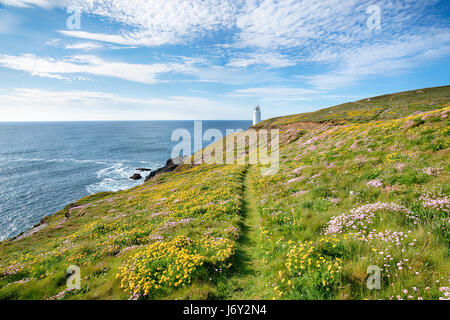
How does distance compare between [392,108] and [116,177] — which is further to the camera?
[116,177]

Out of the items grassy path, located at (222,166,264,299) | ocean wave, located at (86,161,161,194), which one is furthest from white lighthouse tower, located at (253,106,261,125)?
grassy path, located at (222,166,264,299)

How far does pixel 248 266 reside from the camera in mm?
7652

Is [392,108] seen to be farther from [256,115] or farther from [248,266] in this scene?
[256,115]

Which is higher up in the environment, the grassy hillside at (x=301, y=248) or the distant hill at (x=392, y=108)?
the distant hill at (x=392, y=108)

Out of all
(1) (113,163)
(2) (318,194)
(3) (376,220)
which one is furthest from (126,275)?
(1) (113,163)

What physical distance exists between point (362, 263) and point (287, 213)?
578 cm

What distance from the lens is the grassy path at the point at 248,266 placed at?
623 centimetres

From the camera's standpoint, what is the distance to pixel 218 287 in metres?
6.41

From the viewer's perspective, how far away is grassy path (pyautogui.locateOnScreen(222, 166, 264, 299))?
6.23 metres

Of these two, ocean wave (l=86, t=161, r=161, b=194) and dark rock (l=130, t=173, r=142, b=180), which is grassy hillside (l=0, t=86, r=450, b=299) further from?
dark rock (l=130, t=173, r=142, b=180)

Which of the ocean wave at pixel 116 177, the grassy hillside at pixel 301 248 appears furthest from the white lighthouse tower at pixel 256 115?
the grassy hillside at pixel 301 248

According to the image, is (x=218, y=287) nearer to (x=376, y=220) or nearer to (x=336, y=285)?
(x=336, y=285)

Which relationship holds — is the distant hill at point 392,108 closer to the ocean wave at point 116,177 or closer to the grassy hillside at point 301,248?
the grassy hillside at point 301,248

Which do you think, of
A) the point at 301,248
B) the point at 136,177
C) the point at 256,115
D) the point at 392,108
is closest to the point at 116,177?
the point at 136,177
